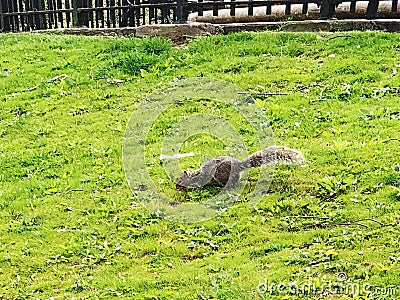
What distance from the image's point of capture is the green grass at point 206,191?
3826 mm

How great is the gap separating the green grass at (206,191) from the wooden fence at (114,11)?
937mm

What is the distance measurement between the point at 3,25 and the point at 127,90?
6320 millimetres

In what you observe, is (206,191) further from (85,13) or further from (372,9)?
(85,13)

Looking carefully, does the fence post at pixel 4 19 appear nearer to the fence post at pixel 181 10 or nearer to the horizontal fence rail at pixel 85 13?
the horizontal fence rail at pixel 85 13

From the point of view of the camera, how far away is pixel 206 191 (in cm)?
507

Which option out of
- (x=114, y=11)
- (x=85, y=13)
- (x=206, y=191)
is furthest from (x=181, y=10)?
(x=206, y=191)

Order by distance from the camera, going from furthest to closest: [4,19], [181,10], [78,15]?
[4,19], [78,15], [181,10]

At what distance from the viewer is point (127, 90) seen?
784cm

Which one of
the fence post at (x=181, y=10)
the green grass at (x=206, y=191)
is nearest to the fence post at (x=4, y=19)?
the green grass at (x=206, y=191)

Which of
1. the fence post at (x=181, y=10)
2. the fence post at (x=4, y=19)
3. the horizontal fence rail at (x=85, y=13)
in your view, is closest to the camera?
the fence post at (x=181, y=10)

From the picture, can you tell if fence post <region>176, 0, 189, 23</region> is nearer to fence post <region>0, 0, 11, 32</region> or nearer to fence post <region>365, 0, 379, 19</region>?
fence post <region>365, 0, 379, 19</region>

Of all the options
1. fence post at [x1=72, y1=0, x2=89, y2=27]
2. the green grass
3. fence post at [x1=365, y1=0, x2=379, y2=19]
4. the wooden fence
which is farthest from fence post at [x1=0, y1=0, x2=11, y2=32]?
fence post at [x1=365, y1=0, x2=379, y2=19]

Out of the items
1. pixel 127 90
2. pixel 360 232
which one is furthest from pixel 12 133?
pixel 360 232

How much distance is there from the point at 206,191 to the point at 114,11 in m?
6.78
